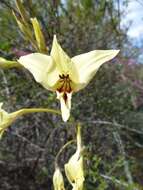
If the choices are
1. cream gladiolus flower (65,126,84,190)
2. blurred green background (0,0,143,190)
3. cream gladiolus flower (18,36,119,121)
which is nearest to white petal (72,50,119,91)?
cream gladiolus flower (18,36,119,121)

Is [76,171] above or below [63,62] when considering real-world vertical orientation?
below

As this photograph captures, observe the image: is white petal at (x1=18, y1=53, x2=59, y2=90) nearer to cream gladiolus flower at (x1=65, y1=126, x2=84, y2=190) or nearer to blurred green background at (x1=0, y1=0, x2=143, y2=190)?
cream gladiolus flower at (x1=65, y1=126, x2=84, y2=190)

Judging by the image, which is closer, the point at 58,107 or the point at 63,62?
the point at 63,62

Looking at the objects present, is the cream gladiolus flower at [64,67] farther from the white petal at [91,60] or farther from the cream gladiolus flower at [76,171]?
the cream gladiolus flower at [76,171]

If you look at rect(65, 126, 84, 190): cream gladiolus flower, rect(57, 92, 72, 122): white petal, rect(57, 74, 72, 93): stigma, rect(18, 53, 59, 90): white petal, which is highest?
rect(18, 53, 59, 90): white petal

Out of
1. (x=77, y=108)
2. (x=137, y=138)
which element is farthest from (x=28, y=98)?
(x=137, y=138)

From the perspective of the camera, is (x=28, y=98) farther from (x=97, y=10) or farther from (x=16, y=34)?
(x=97, y=10)

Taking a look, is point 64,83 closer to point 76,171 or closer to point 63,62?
point 63,62

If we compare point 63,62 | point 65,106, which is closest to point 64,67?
point 63,62
